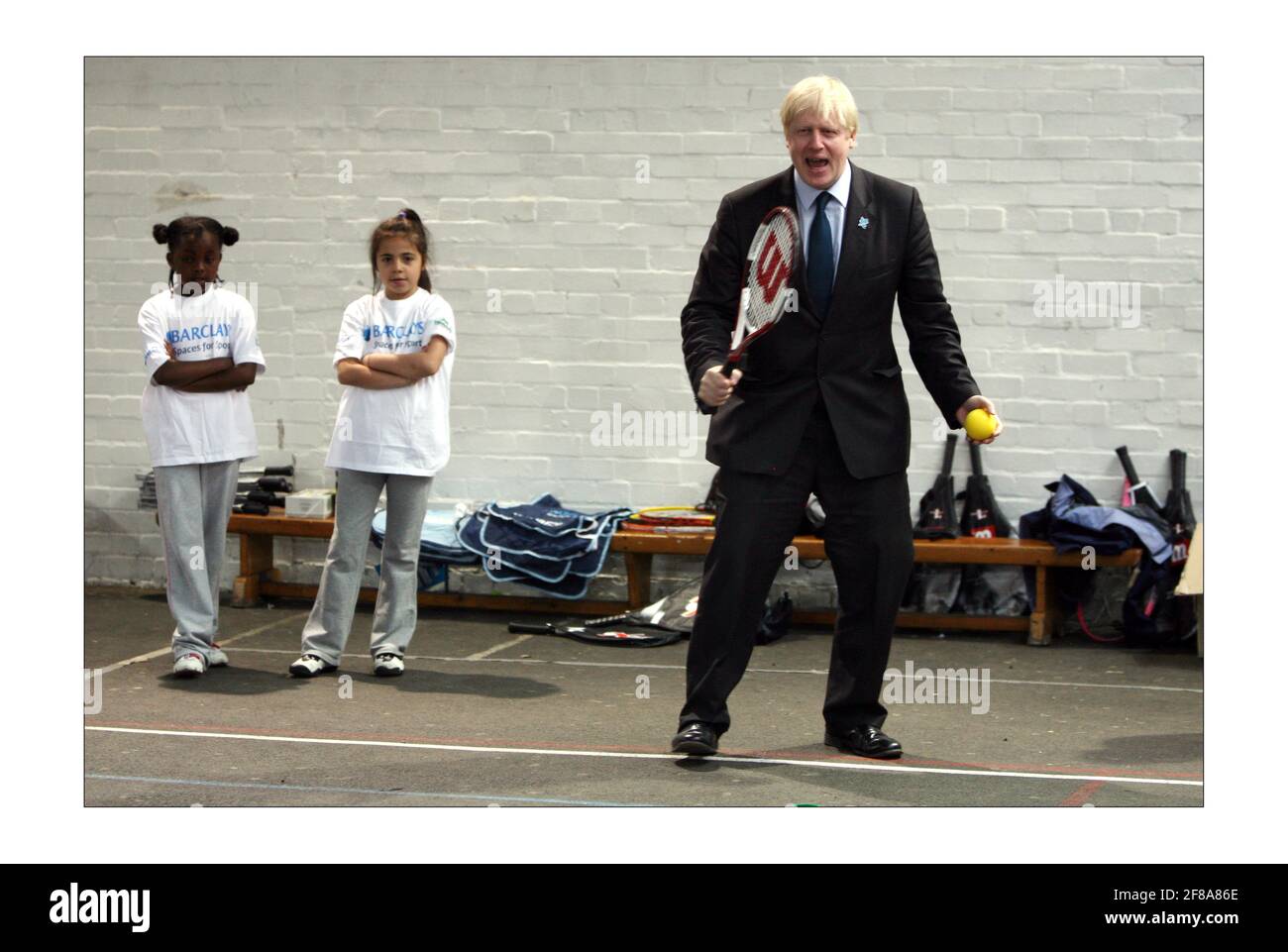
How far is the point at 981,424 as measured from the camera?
472cm

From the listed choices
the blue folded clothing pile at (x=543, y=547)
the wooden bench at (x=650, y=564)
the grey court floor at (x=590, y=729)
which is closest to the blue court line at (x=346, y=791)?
the grey court floor at (x=590, y=729)

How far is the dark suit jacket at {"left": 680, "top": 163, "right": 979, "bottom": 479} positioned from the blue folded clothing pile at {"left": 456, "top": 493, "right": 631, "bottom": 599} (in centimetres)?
326

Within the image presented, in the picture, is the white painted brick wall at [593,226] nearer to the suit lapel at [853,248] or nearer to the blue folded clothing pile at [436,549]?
the blue folded clothing pile at [436,549]

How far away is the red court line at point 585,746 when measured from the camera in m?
5.12

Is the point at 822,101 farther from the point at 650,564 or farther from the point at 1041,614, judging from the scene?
the point at 650,564

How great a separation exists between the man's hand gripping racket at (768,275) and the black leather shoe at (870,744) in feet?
3.77

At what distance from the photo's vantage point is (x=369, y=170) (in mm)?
8805

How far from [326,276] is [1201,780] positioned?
5.58 metres

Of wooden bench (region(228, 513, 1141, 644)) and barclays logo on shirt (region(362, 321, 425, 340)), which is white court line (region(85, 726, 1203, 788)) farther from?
wooden bench (region(228, 513, 1141, 644))

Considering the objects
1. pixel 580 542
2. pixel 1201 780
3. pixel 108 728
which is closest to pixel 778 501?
pixel 1201 780

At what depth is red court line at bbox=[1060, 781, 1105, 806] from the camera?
15.3 feet

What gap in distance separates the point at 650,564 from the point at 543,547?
0.56 meters

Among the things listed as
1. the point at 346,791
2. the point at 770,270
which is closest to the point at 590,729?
the point at 346,791

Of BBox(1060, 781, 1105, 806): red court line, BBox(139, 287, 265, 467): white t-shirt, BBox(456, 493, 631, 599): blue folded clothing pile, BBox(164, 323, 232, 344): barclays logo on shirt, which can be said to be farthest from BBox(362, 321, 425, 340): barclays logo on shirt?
BBox(1060, 781, 1105, 806): red court line
